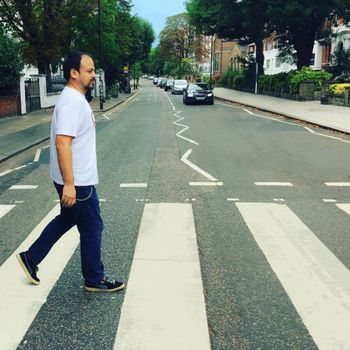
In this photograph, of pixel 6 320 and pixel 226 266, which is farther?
pixel 226 266

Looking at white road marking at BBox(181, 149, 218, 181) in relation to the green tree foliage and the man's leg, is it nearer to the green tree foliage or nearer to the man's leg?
the man's leg

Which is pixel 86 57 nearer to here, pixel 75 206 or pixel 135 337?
pixel 75 206

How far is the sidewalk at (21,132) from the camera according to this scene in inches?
463

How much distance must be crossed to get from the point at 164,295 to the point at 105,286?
1.64 feet

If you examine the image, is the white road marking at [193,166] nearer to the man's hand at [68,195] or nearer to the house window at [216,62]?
the man's hand at [68,195]

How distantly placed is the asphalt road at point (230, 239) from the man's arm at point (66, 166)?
83cm

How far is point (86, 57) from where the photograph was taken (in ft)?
11.2

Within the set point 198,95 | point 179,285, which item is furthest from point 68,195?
point 198,95

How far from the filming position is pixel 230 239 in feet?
16.2

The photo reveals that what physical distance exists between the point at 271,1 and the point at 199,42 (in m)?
71.6

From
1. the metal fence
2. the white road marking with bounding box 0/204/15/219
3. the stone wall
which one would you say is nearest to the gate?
the stone wall

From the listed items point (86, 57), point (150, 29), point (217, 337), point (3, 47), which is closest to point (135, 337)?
point (217, 337)

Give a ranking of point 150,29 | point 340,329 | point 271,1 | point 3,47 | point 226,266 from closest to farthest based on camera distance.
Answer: point 340,329 → point 226,266 → point 3,47 → point 271,1 → point 150,29

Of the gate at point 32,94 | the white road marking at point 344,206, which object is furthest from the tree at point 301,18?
the white road marking at point 344,206
